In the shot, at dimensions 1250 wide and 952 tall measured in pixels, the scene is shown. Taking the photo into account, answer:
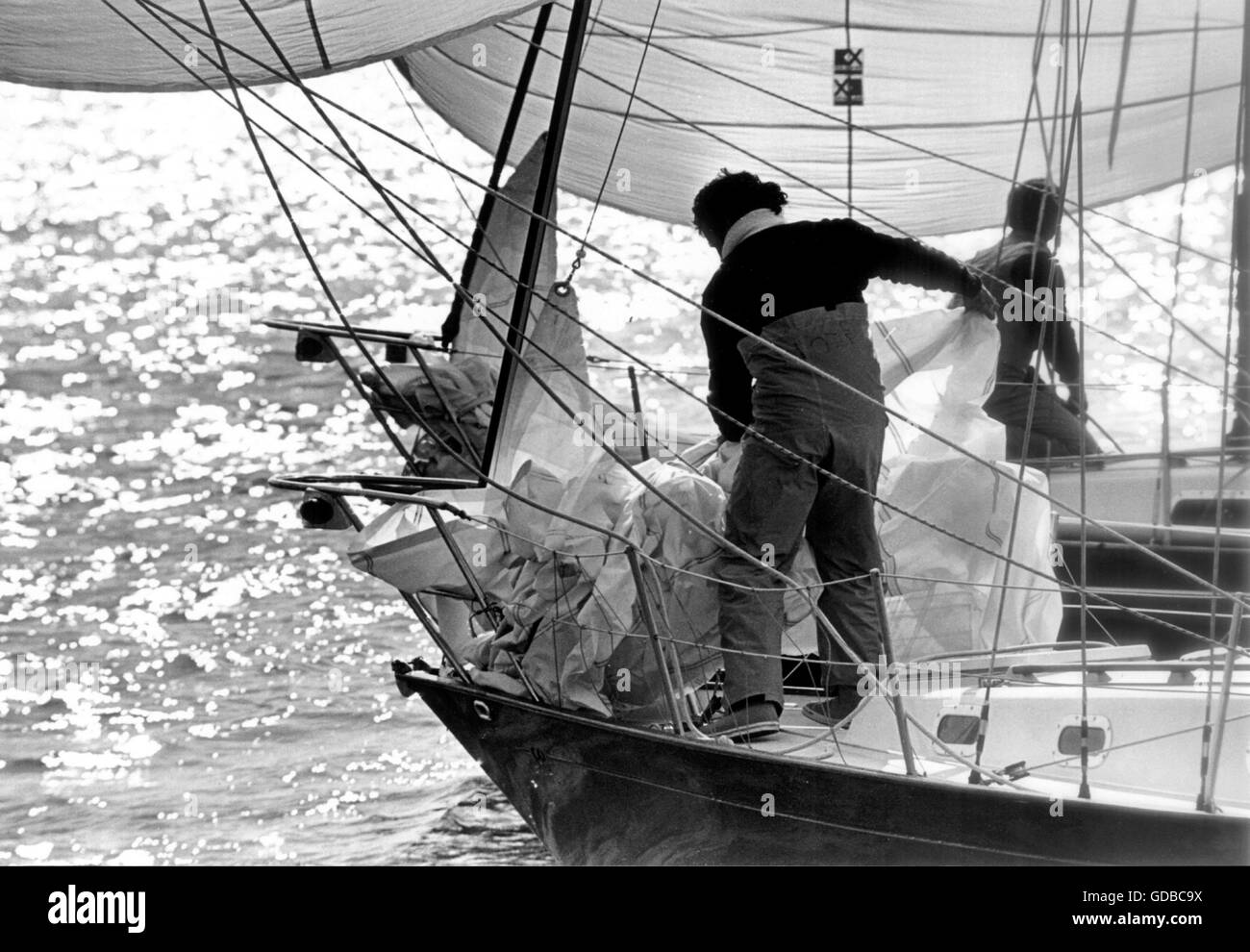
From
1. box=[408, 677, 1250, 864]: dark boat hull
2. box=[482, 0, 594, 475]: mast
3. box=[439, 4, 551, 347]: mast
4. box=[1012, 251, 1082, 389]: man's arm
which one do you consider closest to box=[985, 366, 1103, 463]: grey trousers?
box=[1012, 251, 1082, 389]: man's arm

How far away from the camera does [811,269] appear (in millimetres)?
4578

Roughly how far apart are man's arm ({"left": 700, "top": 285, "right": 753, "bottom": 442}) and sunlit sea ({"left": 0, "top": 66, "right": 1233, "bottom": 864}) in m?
1.28

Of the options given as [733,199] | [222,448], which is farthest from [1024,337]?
[222,448]

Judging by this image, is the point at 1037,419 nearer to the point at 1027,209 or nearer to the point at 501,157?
the point at 1027,209

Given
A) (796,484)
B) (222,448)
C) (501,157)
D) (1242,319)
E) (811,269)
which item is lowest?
(796,484)

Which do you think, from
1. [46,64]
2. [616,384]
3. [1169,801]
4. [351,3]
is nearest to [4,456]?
[616,384]

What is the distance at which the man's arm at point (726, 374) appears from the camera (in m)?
4.85

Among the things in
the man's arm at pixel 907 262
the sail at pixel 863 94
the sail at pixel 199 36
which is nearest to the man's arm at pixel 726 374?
the man's arm at pixel 907 262

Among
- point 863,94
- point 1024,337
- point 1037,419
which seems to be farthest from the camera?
point 863,94

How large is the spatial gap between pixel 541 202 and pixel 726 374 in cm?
73

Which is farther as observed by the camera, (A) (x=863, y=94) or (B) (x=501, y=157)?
(A) (x=863, y=94)

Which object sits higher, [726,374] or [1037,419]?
[1037,419]

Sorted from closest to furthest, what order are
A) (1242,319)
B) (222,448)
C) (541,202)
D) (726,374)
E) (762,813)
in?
(762,813) → (726,374) → (541,202) → (1242,319) → (222,448)

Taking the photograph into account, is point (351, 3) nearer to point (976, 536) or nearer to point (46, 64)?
point (46, 64)
